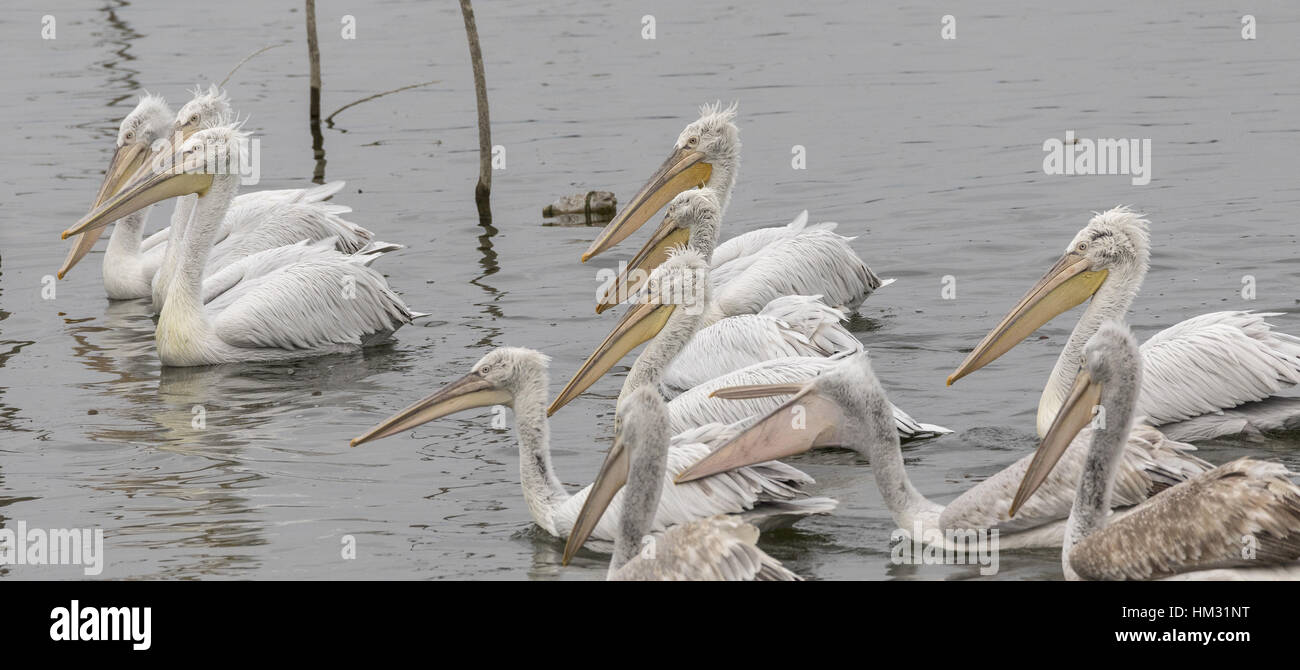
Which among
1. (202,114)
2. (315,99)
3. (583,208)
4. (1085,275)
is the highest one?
(315,99)

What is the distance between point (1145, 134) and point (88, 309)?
7.60 metres

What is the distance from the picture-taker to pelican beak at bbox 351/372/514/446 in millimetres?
5984

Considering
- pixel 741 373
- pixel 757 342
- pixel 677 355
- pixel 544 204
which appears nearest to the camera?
pixel 741 373

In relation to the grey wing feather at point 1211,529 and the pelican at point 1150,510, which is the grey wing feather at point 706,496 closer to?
the pelican at point 1150,510

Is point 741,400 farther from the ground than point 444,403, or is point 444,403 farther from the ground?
point 444,403

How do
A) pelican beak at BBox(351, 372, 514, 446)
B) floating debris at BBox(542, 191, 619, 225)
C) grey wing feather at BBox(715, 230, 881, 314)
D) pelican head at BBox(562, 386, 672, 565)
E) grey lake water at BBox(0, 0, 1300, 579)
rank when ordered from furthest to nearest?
floating debris at BBox(542, 191, 619, 225) → grey wing feather at BBox(715, 230, 881, 314) → grey lake water at BBox(0, 0, 1300, 579) → pelican beak at BBox(351, 372, 514, 446) → pelican head at BBox(562, 386, 672, 565)

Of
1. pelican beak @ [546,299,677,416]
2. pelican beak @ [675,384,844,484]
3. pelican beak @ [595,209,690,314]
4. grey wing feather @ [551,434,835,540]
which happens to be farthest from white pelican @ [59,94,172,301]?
pelican beak @ [675,384,844,484]

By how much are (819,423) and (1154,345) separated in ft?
5.83

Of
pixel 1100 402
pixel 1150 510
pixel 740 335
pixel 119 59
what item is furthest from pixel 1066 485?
pixel 119 59

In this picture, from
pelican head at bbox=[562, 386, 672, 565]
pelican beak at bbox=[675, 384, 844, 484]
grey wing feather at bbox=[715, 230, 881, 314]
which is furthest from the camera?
grey wing feather at bbox=[715, 230, 881, 314]

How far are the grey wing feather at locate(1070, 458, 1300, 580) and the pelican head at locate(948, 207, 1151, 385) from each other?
1.83 m

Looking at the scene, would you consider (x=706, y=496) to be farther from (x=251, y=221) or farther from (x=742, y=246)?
(x=251, y=221)

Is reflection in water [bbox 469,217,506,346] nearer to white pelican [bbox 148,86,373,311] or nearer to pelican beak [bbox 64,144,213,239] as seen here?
white pelican [bbox 148,86,373,311]

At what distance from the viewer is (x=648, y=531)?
5.27 m
